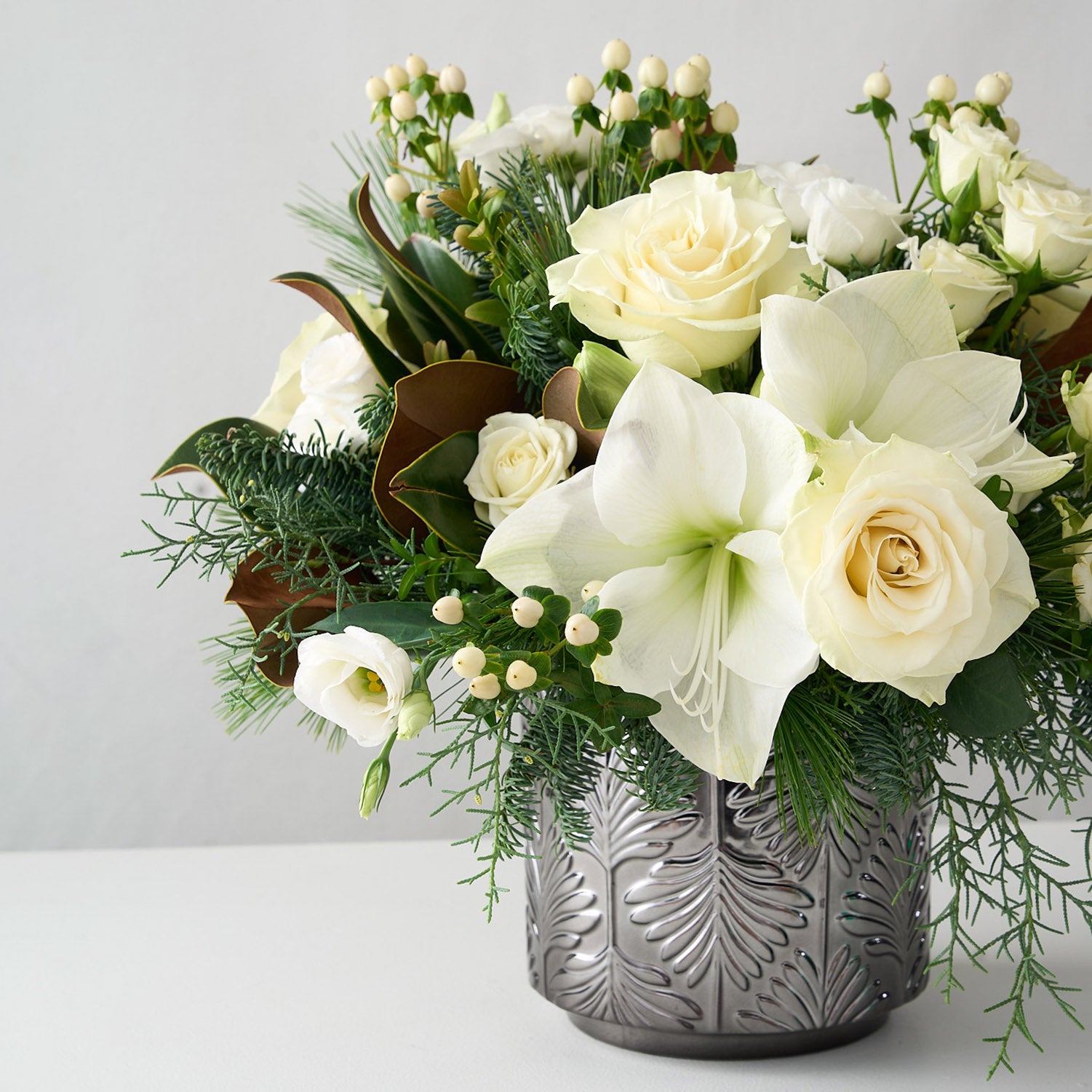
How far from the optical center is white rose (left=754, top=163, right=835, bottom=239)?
547 mm

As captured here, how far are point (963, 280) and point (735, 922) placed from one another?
300mm

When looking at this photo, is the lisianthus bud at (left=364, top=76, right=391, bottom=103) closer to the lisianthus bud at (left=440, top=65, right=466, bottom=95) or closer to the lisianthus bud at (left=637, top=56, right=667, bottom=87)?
the lisianthus bud at (left=440, top=65, right=466, bottom=95)

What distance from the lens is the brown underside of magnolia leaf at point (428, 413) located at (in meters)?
0.49

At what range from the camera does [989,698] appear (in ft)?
1.40

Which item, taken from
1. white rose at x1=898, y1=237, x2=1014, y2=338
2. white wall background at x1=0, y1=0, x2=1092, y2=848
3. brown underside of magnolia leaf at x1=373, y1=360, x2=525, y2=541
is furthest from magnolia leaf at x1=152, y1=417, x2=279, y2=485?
white wall background at x1=0, y1=0, x2=1092, y2=848

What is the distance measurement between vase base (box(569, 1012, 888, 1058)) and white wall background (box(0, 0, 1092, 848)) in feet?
2.61

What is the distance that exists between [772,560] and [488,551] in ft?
0.34

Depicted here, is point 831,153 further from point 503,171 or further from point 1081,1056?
point 1081,1056

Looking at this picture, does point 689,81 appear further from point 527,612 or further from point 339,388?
point 527,612

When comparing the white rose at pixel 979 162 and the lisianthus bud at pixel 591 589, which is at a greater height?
the white rose at pixel 979 162

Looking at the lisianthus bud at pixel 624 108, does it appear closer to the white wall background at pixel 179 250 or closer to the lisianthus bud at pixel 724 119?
the lisianthus bud at pixel 724 119

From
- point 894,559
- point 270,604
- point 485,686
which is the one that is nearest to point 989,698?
point 894,559

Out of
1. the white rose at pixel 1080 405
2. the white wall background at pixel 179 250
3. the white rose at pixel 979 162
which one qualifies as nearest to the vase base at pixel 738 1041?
the white rose at pixel 1080 405

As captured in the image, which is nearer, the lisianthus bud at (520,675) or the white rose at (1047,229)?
the lisianthus bud at (520,675)
